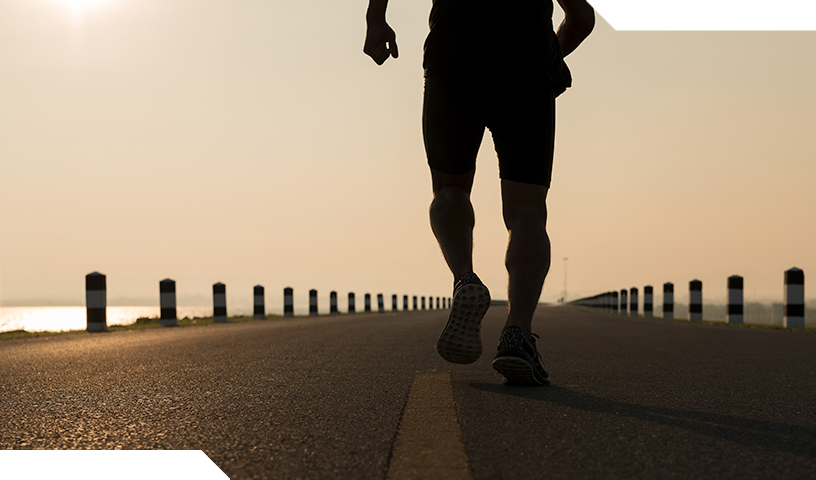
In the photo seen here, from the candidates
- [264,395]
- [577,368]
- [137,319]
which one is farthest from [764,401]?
[137,319]

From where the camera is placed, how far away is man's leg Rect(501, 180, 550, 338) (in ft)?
10.5

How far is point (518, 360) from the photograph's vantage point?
2.95 metres

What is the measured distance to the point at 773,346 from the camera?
547 cm

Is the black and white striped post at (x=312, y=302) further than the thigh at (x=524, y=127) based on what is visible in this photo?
Yes

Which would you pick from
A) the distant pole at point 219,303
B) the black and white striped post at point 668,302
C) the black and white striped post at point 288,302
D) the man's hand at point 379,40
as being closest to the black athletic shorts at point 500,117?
the man's hand at point 379,40

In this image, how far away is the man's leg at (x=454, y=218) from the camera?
3.37m

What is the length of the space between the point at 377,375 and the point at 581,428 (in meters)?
1.43

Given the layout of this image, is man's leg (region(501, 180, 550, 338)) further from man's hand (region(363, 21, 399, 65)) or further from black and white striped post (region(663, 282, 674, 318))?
black and white striped post (region(663, 282, 674, 318))

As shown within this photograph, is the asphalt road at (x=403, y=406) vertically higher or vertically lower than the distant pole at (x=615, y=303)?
higher

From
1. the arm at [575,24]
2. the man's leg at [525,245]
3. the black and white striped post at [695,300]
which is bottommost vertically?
the black and white striped post at [695,300]

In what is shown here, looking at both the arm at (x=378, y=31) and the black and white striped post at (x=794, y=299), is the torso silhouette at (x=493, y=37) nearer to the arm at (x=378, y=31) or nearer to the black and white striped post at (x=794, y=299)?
the arm at (x=378, y=31)

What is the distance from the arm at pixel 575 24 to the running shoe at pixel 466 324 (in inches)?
65.5

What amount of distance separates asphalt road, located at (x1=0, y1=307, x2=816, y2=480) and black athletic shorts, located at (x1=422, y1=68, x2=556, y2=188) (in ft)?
3.36

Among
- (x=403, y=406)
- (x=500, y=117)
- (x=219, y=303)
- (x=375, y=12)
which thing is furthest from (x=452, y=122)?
(x=219, y=303)
